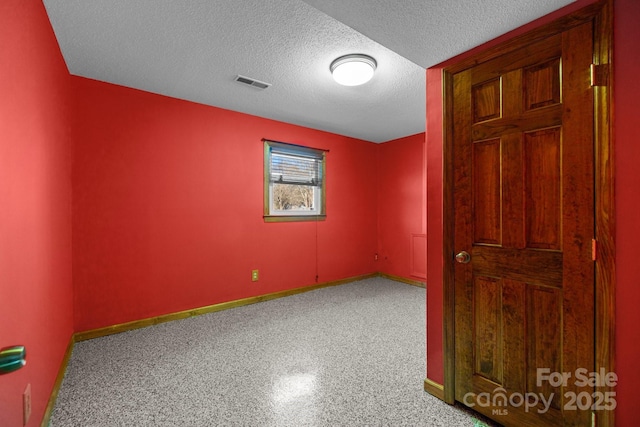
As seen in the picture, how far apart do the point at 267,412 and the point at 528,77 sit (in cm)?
239

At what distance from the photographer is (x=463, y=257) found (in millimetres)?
1732

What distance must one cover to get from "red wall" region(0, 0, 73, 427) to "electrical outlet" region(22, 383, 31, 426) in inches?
1.8

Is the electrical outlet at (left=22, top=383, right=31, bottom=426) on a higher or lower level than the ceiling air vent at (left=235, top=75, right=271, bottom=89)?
lower

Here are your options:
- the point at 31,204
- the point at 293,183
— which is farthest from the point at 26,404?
the point at 293,183

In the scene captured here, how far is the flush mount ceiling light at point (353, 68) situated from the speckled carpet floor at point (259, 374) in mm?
2368

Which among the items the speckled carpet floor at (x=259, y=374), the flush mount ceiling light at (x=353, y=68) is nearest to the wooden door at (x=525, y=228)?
the speckled carpet floor at (x=259, y=374)

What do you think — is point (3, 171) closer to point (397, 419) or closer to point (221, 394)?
point (221, 394)

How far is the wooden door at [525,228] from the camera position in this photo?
1.32 m

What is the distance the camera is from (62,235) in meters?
2.26

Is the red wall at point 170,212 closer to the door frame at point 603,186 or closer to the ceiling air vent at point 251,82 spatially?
the ceiling air vent at point 251,82

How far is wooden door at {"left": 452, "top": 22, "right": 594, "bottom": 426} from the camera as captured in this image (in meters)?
1.32

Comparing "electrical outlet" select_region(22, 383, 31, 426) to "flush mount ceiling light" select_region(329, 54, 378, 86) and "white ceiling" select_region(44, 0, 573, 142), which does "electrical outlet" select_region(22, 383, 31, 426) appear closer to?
"white ceiling" select_region(44, 0, 573, 142)

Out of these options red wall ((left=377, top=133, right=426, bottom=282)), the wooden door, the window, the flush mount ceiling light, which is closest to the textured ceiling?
the wooden door

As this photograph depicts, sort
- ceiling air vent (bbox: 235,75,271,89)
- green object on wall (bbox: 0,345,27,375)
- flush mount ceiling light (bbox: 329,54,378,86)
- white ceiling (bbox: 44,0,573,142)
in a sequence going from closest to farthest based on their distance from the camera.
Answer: green object on wall (bbox: 0,345,27,375), white ceiling (bbox: 44,0,573,142), flush mount ceiling light (bbox: 329,54,378,86), ceiling air vent (bbox: 235,75,271,89)
